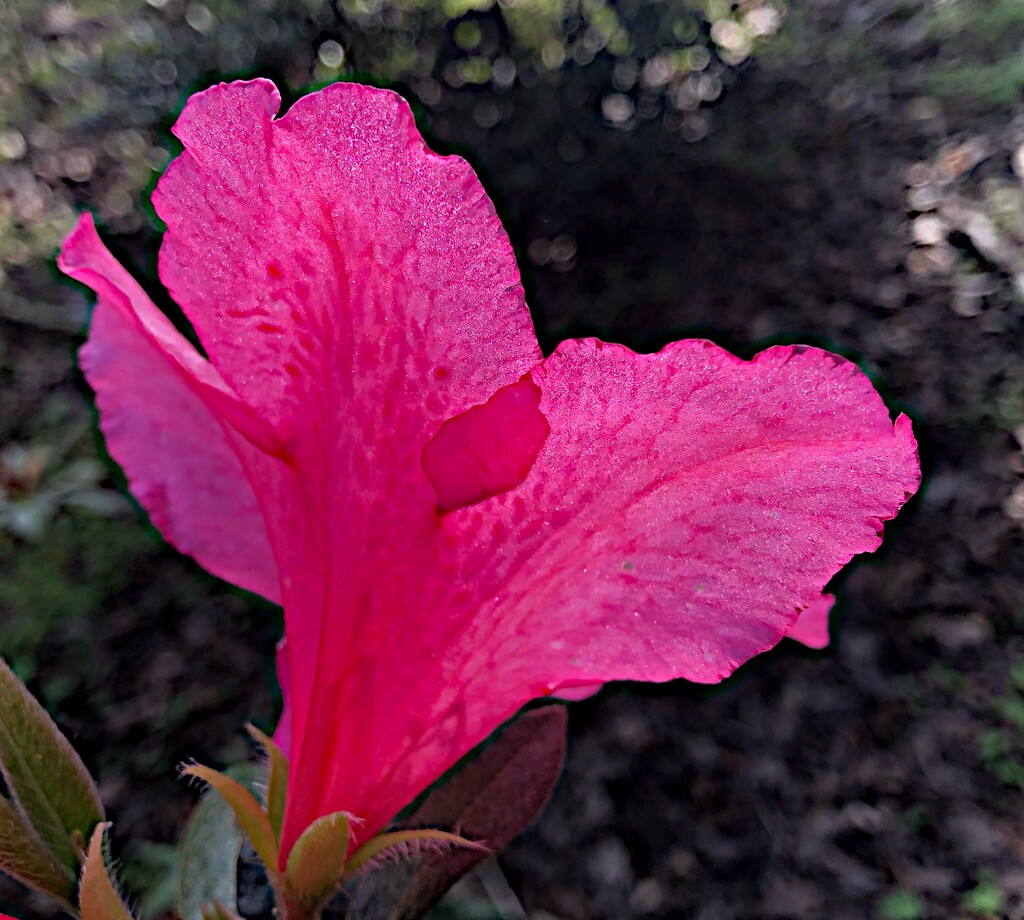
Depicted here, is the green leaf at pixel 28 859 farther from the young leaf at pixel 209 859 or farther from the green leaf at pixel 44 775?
the young leaf at pixel 209 859

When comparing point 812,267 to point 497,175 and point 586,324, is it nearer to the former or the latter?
point 586,324

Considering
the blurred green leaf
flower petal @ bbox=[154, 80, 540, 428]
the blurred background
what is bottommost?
the blurred green leaf

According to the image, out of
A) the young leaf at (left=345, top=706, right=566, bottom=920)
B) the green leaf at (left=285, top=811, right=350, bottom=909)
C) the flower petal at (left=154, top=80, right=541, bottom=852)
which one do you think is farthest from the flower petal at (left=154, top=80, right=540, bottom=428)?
the young leaf at (left=345, top=706, right=566, bottom=920)

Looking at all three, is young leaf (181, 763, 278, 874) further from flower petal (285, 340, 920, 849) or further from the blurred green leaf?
the blurred green leaf

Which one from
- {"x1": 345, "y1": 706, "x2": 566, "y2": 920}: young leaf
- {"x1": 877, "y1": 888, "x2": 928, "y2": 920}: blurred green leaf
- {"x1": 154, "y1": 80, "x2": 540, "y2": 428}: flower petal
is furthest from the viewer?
{"x1": 877, "y1": 888, "x2": 928, "y2": 920}: blurred green leaf

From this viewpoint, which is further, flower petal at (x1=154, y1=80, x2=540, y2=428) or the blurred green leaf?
the blurred green leaf

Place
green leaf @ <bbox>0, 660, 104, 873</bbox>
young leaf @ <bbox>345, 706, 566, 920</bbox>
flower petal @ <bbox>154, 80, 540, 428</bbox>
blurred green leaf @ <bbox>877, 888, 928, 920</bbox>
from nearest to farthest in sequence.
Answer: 1. flower petal @ <bbox>154, 80, 540, 428</bbox>
2. green leaf @ <bbox>0, 660, 104, 873</bbox>
3. young leaf @ <bbox>345, 706, 566, 920</bbox>
4. blurred green leaf @ <bbox>877, 888, 928, 920</bbox>

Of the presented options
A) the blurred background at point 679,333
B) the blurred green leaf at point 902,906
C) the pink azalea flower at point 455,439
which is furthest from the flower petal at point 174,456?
the blurred green leaf at point 902,906
